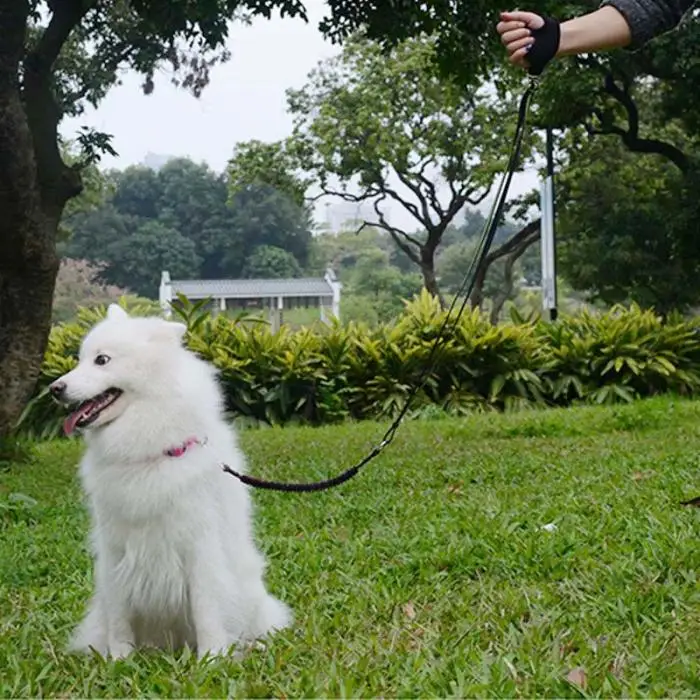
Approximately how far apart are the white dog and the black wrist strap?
105cm

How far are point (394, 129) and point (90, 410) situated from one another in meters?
17.6

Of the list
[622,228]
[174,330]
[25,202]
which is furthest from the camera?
[622,228]

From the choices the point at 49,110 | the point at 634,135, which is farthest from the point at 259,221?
the point at 49,110

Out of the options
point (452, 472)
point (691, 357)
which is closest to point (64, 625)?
point (452, 472)

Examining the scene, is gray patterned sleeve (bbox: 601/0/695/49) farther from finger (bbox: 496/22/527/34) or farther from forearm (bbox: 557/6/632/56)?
finger (bbox: 496/22/527/34)

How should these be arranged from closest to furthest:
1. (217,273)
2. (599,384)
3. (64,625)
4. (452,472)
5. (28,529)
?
1. (64,625)
2. (28,529)
3. (452,472)
4. (599,384)
5. (217,273)

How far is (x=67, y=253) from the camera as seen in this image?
1140 inches

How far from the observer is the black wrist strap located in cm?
197

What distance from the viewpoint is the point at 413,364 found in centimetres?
932

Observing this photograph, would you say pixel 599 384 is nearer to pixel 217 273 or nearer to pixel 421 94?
pixel 421 94

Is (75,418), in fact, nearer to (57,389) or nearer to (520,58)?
(57,389)

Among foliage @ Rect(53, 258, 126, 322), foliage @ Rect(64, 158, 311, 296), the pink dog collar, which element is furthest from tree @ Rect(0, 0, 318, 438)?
foliage @ Rect(64, 158, 311, 296)

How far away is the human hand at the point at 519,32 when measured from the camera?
1974 mm

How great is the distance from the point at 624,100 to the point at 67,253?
836 inches
